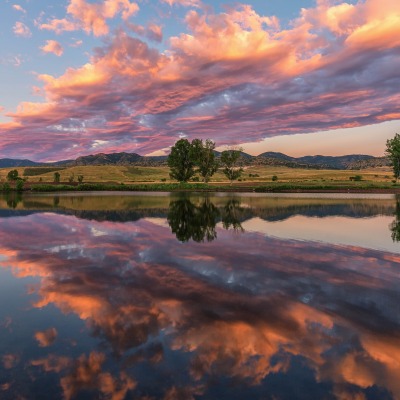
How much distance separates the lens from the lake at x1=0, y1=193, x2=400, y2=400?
19.7ft

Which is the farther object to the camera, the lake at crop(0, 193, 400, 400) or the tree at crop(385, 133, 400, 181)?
the tree at crop(385, 133, 400, 181)

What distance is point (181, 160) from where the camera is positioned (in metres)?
116

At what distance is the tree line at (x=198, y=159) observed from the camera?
114m

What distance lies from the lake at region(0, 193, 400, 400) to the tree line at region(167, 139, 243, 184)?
9674 centimetres

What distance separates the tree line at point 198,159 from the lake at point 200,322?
9674cm

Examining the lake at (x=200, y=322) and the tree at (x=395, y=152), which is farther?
the tree at (x=395, y=152)

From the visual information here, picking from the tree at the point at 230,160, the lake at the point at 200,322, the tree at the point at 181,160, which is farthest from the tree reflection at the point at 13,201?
the tree at the point at 230,160

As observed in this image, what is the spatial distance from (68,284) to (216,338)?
6.72 metres

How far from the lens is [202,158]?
11338 centimetres

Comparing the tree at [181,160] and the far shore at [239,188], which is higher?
the tree at [181,160]

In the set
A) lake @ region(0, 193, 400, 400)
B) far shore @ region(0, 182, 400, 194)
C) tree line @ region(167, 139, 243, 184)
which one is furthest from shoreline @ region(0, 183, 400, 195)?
lake @ region(0, 193, 400, 400)

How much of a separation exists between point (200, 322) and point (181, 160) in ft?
358

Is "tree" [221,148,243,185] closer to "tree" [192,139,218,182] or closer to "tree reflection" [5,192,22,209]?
"tree" [192,139,218,182]

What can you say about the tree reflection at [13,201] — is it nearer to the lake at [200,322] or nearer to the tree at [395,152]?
the lake at [200,322]
